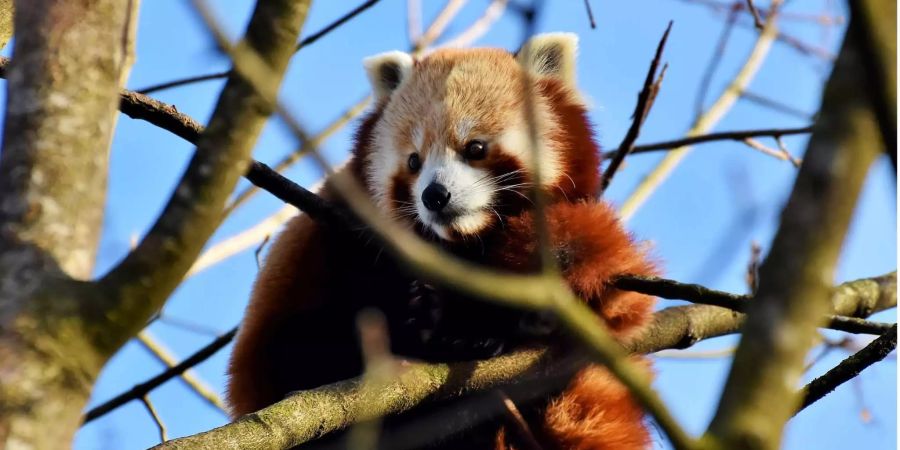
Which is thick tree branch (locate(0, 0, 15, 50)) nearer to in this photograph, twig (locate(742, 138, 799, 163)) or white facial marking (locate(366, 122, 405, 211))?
white facial marking (locate(366, 122, 405, 211))

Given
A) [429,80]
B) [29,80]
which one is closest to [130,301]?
[29,80]

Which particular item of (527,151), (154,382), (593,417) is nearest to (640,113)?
(527,151)

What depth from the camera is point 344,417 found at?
254 cm

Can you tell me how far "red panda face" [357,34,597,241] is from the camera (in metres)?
3.63

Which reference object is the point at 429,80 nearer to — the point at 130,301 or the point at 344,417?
the point at 344,417

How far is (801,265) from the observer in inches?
56.2

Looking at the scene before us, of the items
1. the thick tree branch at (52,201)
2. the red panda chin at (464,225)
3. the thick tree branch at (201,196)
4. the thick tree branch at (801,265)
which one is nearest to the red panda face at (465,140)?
the red panda chin at (464,225)

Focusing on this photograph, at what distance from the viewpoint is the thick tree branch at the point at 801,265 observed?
55.8 inches

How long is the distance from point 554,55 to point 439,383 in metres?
2.08

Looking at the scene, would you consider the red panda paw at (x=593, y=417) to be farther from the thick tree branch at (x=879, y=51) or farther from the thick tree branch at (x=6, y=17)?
the thick tree branch at (x=6, y=17)

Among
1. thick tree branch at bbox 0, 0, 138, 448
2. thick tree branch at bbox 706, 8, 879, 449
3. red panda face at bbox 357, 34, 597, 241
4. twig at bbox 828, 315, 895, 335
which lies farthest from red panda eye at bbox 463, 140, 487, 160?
thick tree branch at bbox 706, 8, 879, 449

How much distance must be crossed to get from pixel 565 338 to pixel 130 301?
6.08 ft

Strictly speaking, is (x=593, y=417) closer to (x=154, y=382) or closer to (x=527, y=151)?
(x=527, y=151)

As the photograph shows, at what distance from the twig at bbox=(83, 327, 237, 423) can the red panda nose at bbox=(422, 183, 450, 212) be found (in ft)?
3.21
